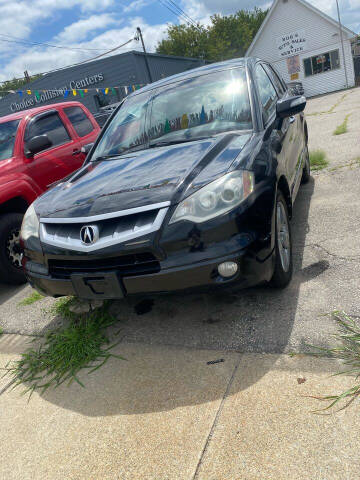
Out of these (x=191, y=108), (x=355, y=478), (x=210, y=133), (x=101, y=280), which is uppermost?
(x=191, y=108)

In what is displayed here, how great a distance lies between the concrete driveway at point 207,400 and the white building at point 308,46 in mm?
25728

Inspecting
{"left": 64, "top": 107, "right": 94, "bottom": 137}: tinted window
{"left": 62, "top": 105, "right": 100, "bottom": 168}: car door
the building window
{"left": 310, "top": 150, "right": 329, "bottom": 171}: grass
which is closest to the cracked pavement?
{"left": 310, "top": 150, "right": 329, "bottom": 171}: grass

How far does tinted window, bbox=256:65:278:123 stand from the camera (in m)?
3.35

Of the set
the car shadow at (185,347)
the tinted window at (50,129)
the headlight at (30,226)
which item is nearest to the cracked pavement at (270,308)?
the car shadow at (185,347)

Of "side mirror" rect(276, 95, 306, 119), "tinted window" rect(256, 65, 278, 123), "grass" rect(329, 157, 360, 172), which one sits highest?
"tinted window" rect(256, 65, 278, 123)

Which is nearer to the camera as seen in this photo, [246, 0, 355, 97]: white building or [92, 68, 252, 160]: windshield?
[92, 68, 252, 160]: windshield

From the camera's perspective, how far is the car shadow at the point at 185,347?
2.22 m

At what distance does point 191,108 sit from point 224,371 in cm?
223

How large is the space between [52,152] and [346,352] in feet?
14.3

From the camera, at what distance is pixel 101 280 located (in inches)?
94.4

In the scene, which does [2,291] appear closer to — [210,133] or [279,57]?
[210,133]

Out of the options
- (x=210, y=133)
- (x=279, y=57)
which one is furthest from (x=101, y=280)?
(x=279, y=57)

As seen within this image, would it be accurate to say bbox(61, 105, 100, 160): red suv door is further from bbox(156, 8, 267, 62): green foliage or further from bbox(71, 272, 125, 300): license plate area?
bbox(156, 8, 267, 62): green foliage

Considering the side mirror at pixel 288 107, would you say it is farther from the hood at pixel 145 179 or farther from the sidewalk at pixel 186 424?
the sidewalk at pixel 186 424
